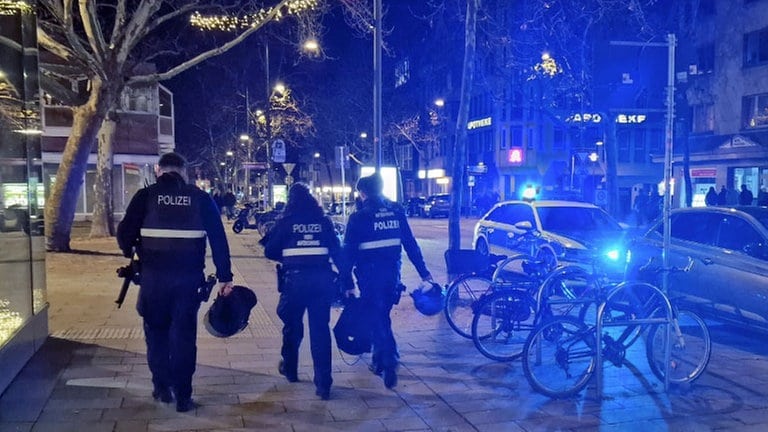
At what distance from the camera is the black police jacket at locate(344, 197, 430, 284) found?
607cm

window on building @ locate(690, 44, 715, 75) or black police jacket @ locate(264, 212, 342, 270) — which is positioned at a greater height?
window on building @ locate(690, 44, 715, 75)

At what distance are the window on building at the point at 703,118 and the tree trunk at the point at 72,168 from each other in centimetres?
3149

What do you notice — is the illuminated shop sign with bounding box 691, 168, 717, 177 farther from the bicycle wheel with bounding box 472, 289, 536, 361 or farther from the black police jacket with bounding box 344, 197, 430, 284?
the black police jacket with bounding box 344, 197, 430, 284

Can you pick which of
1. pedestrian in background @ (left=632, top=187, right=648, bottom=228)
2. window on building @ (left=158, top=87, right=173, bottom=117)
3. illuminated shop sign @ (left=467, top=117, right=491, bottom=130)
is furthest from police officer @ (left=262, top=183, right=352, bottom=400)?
illuminated shop sign @ (left=467, top=117, right=491, bottom=130)

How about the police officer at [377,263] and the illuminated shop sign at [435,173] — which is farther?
the illuminated shop sign at [435,173]

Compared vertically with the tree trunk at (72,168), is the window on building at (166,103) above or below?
above

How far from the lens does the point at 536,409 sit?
219 inches

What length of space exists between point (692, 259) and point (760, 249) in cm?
87

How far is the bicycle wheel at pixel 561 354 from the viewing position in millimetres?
5895

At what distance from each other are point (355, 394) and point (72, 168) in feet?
43.5

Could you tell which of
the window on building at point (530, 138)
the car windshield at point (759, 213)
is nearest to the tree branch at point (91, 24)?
the car windshield at point (759, 213)

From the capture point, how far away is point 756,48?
111 ft

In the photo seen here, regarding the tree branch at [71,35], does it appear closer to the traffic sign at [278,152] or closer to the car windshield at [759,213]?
the traffic sign at [278,152]

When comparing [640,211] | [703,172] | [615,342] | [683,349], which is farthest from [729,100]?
[615,342]
